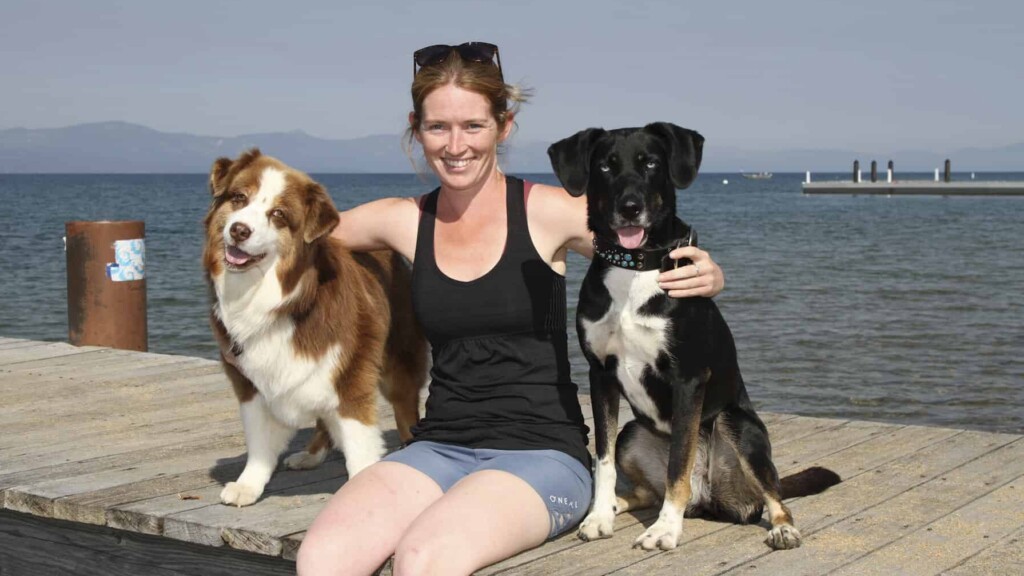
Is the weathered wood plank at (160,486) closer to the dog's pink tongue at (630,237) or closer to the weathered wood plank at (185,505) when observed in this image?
the weathered wood plank at (185,505)

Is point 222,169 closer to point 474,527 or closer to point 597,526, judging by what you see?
point 474,527

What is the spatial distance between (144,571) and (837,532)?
8.40ft

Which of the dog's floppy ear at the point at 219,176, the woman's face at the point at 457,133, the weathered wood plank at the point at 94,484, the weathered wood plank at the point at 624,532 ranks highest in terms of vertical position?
the woman's face at the point at 457,133

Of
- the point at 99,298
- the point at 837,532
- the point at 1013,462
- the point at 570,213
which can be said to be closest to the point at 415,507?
the point at 570,213

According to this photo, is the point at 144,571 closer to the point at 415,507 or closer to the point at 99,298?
the point at 415,507

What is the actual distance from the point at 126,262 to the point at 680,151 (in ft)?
17.6

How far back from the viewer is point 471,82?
376 cm

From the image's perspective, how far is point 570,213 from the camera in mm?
3824

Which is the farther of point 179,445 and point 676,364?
point 179,445

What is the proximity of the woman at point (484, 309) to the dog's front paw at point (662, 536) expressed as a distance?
262mm

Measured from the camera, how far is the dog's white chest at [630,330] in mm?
3361

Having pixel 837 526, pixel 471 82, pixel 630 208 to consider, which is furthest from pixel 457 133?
pixel 837 526

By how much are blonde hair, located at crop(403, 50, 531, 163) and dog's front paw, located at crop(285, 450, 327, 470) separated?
59.9 inches

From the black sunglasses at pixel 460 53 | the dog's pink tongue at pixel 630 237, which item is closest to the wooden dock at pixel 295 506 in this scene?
the dog's pink tongue at pixel 630 237
